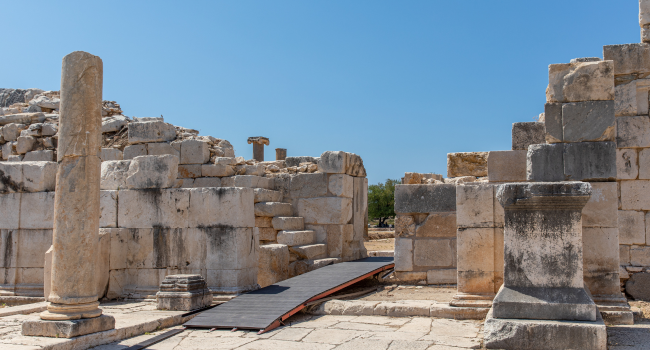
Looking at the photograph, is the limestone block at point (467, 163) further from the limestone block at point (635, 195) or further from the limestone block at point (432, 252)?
the limestone block at point (635, 195)

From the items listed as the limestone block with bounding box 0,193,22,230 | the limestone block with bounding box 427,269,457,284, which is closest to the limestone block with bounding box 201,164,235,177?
the limestone block with bounding box 0,193,22,230

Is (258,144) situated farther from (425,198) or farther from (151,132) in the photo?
(425,198)

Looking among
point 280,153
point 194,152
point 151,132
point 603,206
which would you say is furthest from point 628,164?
point 280,153

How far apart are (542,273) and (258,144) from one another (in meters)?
15.8

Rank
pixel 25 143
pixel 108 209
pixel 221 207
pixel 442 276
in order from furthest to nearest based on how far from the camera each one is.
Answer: pixel 25 143, pixel 442 276, pixel 108 209, pixel 221 207

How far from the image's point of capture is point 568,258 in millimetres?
4688

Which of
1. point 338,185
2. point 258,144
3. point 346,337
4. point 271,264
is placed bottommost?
point 346,337

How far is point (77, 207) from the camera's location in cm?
537

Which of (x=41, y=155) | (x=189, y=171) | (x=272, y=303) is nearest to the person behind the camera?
(x=272, y=303)

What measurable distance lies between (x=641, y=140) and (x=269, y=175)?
6848 mm

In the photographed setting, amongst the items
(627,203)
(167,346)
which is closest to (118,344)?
(167,346)

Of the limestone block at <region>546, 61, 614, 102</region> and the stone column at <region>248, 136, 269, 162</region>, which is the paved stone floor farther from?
the stone column at <region>248, 136, 269, 162</region>

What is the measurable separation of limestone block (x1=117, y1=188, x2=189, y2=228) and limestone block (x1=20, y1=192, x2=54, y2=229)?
983mm

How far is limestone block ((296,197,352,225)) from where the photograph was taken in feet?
33.7
